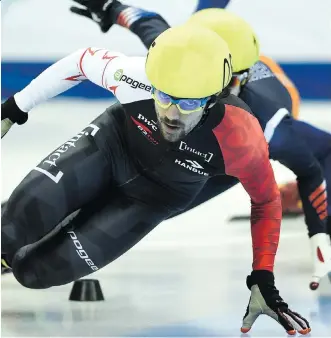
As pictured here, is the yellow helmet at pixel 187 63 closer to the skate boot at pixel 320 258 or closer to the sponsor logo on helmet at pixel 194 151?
the sponsor logo on helmet at pixel 194 151

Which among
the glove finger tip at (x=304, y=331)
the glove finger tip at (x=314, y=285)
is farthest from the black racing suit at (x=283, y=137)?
the glove finger tip at (x=304, y=331)

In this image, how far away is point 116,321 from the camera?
3.96 meters

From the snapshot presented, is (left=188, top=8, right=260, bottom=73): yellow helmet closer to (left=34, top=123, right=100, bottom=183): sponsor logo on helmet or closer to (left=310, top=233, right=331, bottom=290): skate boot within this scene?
(left=34, top=123, right=100, bottom=183): sponsor logo on helmet

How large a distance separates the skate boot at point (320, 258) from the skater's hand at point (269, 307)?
3.46 ft

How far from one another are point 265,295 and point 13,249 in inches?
34.3

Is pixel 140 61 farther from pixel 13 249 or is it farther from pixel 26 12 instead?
pixel 26 12

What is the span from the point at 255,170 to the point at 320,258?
1260 mm

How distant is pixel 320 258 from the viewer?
4.64 m

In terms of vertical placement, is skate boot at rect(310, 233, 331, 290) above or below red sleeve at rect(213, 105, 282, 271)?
below

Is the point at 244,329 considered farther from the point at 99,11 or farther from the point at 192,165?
the point at 99,11

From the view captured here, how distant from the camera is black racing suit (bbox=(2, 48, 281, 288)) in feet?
11.6

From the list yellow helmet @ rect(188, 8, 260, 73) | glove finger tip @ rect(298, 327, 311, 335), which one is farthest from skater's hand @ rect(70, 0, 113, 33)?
glove finger tip @ rect(298, 327, 311, 335)

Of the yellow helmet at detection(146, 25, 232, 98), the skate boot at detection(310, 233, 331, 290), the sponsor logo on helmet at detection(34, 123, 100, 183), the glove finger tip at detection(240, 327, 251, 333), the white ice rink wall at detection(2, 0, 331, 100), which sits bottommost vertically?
the white ice rink wall at detection(2, 0, 331, 100)

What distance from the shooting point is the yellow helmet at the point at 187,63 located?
320 cm
